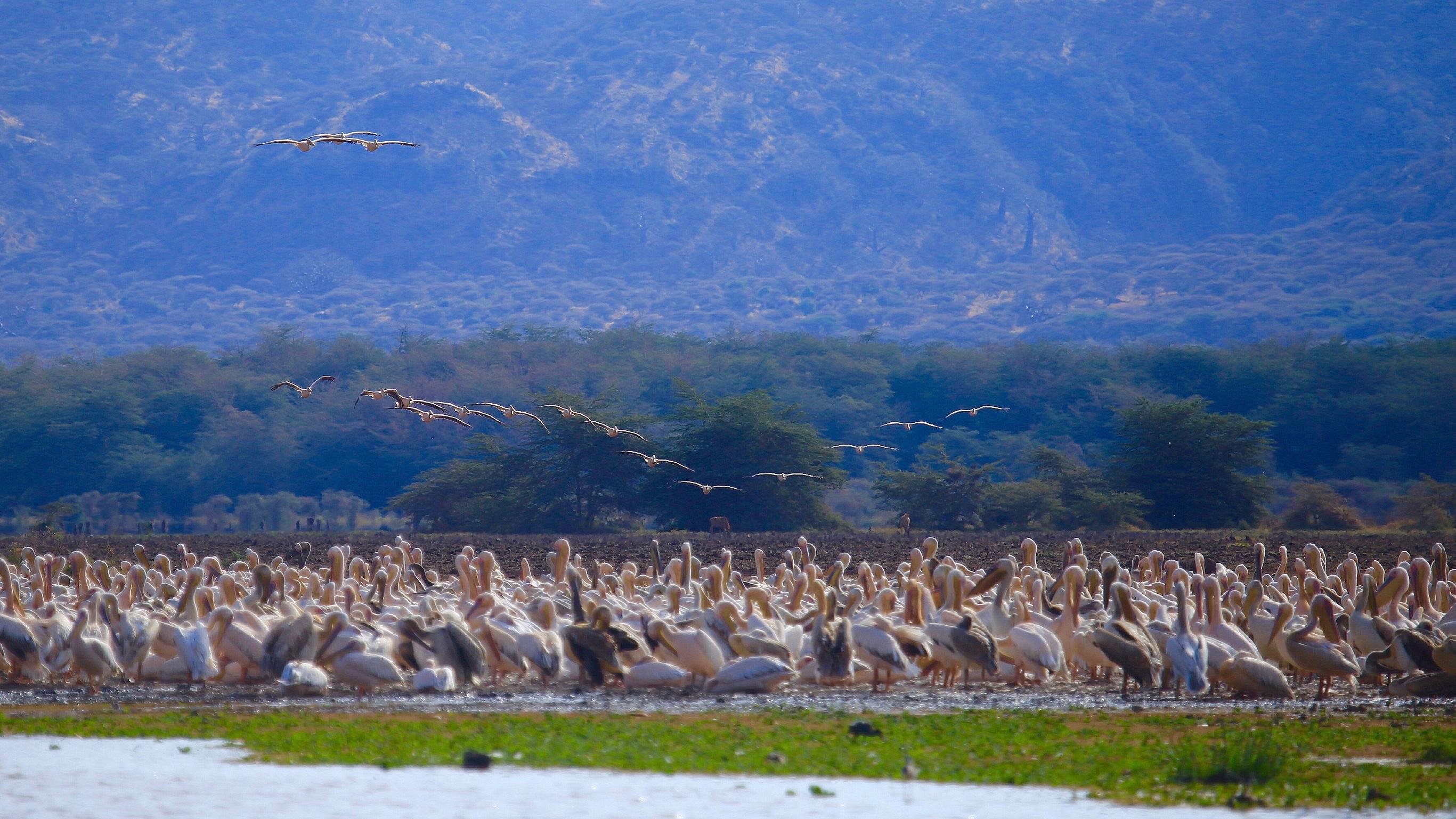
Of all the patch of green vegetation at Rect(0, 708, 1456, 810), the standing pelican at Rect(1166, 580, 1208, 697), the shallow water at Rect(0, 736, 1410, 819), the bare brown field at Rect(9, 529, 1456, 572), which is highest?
the bare brown field at Rect(9, 529, 1456, 572)

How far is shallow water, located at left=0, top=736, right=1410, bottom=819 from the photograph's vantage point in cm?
823

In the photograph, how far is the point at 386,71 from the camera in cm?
15912

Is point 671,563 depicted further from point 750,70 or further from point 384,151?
point 750,70

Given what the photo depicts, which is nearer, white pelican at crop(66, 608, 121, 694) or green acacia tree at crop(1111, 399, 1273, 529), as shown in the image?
white pelican at crop(66, 608, 121, 694)

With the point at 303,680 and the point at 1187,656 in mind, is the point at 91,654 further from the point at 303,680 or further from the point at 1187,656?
the point at 1187,656

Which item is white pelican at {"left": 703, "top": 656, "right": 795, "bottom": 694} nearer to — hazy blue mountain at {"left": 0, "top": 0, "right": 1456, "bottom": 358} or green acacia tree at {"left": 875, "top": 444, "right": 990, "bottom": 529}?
green acacia tree at {"left": 875, "top": 444, "right": 990, "bottom": 529}

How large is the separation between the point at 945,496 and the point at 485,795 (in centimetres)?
3168

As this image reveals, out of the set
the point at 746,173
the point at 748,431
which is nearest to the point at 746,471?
the point at 748,431

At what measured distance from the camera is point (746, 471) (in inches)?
1625

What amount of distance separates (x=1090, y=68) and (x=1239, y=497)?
459ft

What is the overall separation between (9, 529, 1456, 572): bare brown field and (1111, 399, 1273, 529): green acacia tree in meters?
3.88

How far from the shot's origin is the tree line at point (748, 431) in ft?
132

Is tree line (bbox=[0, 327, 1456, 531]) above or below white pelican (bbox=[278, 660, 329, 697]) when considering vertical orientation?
above

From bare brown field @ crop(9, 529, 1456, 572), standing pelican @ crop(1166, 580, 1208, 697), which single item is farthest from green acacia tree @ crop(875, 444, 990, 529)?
standing pelican @ crop(1166, 580, 1208, 697)
